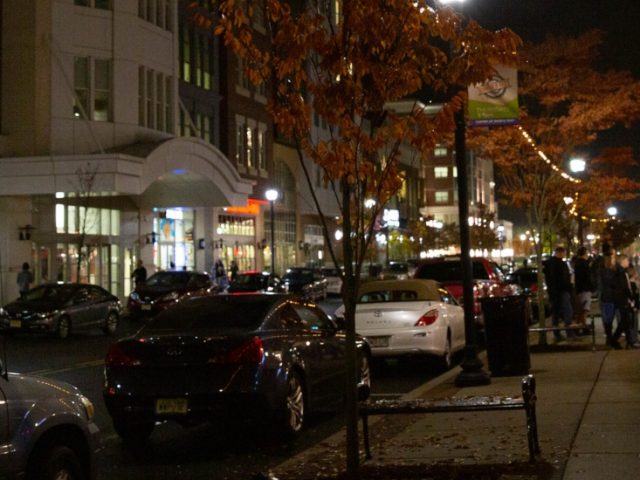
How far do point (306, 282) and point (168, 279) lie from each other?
11442 millimetres

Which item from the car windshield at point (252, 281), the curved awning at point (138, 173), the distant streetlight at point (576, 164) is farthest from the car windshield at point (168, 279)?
the distant streetlight at point (576, 164)

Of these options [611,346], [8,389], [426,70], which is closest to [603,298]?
[611,346]

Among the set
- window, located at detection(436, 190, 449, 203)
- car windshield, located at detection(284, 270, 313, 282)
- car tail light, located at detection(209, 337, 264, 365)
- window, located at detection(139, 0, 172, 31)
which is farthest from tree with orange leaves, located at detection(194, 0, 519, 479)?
window, located at detection(436, 190, 449, 203)

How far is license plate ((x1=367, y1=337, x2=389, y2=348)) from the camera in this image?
15.9 meters

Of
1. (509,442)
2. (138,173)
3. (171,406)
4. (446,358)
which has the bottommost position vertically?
(509,442)

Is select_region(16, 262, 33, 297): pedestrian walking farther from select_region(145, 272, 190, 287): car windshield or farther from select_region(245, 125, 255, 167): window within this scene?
select_region(245, 125, 255, 167): window

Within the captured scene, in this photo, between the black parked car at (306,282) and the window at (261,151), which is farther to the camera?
the window at (261,151)

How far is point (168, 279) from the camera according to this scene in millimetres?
32219

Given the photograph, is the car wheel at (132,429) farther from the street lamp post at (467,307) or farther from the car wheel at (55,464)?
the street lamp post at (467,307)

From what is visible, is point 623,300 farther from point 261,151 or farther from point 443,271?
point 261,151

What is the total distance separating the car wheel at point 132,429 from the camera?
32.8 ft

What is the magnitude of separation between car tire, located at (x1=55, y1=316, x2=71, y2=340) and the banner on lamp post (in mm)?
14133

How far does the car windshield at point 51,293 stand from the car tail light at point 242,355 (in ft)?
56.0

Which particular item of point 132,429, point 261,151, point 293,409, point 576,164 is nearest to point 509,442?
point 293,409
